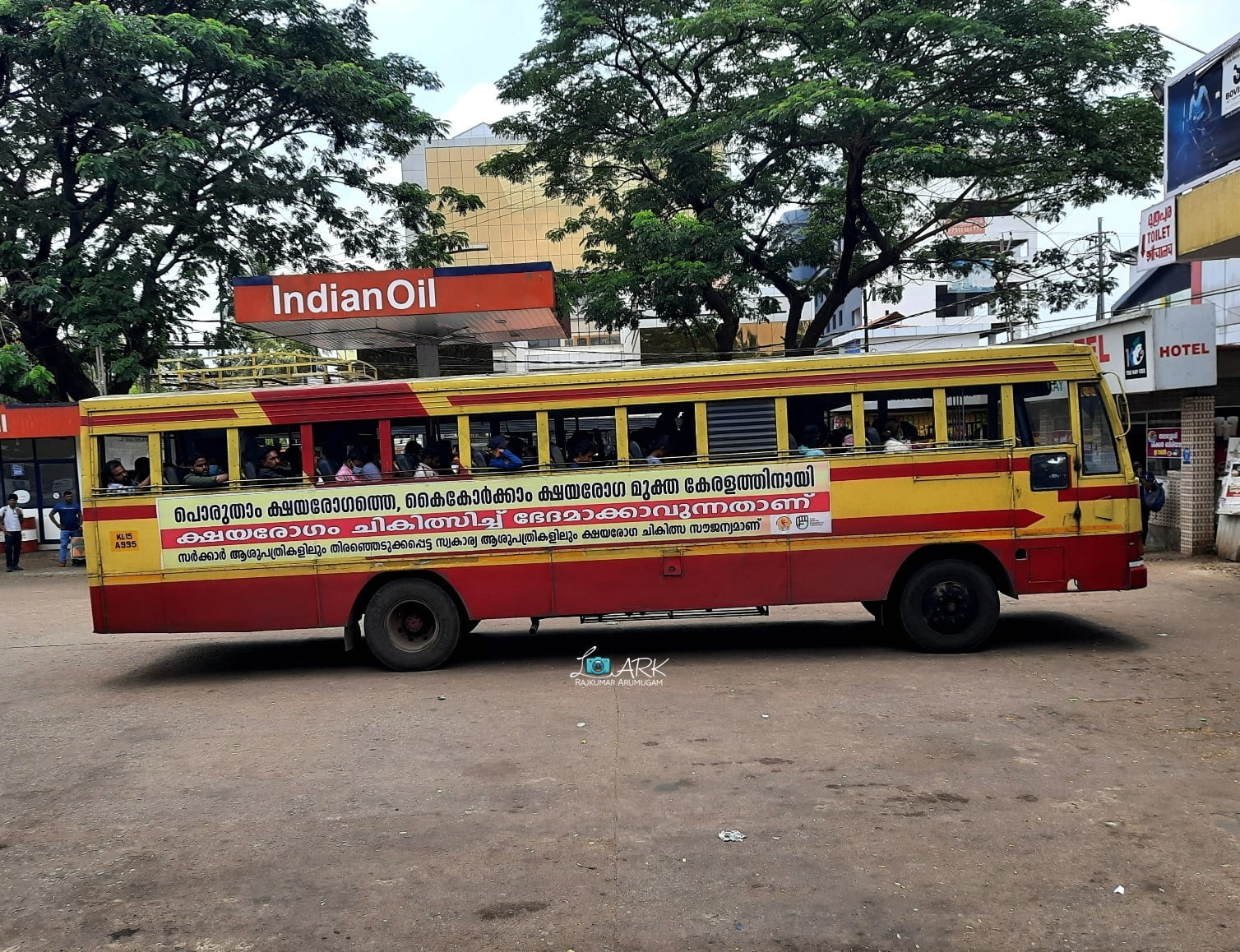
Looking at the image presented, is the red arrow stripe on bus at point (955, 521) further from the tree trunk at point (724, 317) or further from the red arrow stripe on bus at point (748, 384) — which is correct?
the tree trunk at point (724, 317)

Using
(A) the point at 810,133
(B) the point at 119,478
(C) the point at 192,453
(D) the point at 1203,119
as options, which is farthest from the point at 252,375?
(D) the point at 1203,119

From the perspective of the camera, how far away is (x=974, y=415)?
8.52 meters

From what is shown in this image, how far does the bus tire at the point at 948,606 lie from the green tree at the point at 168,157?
1571 centimetres

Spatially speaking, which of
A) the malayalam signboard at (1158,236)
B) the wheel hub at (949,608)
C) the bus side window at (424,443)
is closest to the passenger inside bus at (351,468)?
the bus side window at (424,443)

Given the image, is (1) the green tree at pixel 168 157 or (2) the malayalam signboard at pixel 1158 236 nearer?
(2) the malayalam signboard at pixel 1158 236

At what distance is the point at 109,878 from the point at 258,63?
56.7 feet

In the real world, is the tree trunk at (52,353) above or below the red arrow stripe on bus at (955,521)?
above

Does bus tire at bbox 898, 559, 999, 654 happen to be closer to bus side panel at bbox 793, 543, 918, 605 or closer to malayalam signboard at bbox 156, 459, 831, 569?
bus side panel at bbox 793, 543, 918, 605

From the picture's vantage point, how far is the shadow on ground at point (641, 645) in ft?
29.3

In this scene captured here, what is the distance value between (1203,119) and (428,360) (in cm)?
1361

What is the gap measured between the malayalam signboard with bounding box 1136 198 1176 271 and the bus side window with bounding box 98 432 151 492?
1240 centimetres

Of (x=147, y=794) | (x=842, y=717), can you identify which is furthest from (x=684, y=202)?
(x=147, y=794)

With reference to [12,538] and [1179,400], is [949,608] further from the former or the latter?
[12,538]

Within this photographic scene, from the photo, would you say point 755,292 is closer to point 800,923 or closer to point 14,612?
point 14,612
